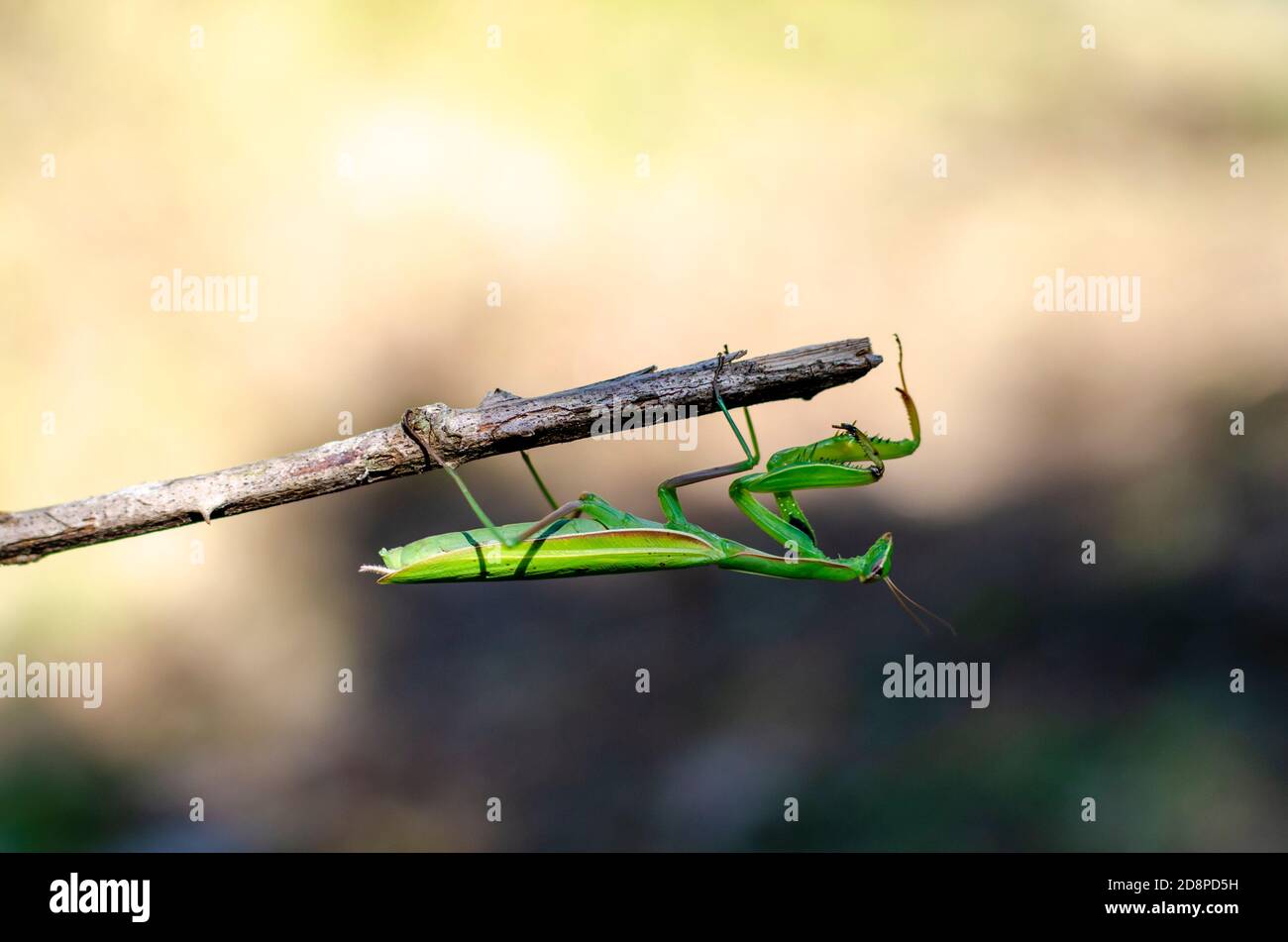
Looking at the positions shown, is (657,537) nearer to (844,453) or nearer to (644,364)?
(844,453)

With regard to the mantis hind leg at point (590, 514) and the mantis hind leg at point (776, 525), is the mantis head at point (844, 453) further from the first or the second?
the mantis hind leg at point (590, 514)

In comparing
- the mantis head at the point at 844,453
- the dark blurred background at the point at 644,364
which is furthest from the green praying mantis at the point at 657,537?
the dark blurred background at the point at 644,364

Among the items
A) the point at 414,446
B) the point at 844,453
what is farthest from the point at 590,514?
the point at 844,453

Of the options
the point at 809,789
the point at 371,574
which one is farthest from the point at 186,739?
the point at 809,789

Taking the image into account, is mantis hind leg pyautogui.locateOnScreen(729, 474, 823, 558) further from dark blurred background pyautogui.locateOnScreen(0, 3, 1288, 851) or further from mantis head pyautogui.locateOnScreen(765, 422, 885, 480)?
dark blurred background pyautogui.locateOnScreen(0, 3, 1288, 851)

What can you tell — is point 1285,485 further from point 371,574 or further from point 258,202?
point 258,202

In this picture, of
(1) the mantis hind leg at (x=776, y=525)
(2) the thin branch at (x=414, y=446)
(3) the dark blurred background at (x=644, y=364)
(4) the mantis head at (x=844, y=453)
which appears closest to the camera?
(2) the thin branch at (x=414, y=446)
